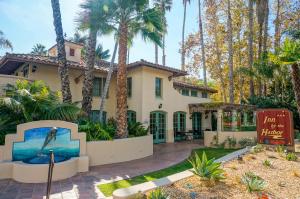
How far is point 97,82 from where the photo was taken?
57.6 ft

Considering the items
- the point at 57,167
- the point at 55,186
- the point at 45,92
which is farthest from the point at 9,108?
the point at 55,186

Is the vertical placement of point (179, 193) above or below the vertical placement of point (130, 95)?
below

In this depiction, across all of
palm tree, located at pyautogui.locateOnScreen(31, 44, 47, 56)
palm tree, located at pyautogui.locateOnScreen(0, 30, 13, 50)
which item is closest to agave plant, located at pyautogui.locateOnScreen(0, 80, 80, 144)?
palm tree, located at pyautogui.locateOnScreen(0, 30, 13, 50)

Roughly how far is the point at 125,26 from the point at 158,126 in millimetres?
8793

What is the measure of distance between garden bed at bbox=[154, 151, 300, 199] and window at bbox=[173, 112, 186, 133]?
10916 mm

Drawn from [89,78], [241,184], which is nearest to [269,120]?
[241,184]

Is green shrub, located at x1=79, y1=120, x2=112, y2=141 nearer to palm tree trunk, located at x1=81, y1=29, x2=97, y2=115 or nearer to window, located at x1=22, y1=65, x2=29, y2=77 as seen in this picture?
palm tree trunk, located at x1=81, y1=29, x2=97, y2=115

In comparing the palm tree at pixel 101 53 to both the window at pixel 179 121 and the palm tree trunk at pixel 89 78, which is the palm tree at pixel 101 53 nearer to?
the window at pixel 179 121

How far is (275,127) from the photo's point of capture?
1232 centimetres

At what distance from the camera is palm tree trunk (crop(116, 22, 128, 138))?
1216 centimetres

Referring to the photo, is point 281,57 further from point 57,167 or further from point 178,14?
point 178,14

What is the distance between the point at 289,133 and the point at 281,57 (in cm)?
408

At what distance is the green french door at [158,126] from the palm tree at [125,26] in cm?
585

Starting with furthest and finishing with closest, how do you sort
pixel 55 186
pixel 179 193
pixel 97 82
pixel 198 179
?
pixel 97 82, pixel 55 186, pixel 198 179, pixel 179 193
